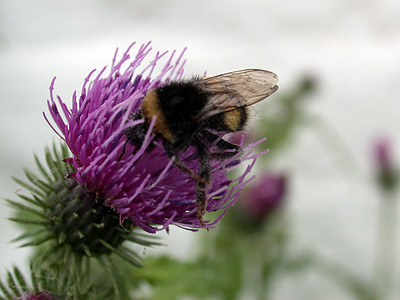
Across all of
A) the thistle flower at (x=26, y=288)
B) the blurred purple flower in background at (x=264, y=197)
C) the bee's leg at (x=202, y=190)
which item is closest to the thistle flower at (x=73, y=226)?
the thistle flower at (x=26, y=288)

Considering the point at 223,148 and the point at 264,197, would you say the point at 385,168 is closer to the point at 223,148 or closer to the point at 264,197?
the point at 264,197

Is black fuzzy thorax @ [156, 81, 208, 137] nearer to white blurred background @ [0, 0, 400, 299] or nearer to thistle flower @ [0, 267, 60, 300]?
thistle flower @ [0, 267, 60, 300]

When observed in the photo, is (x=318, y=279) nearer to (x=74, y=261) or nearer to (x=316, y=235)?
(x=316, y=235)

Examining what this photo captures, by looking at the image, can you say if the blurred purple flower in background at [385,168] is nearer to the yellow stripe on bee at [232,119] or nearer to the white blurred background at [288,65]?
the white blurred background at [288,65]

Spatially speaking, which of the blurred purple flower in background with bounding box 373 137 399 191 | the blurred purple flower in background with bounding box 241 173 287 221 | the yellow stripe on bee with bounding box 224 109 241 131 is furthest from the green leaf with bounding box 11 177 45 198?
the blurred purple flower in background with bounding box 373 137 399 191

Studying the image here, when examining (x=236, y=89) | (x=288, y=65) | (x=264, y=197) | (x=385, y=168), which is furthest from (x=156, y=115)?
(x=288, y=65)

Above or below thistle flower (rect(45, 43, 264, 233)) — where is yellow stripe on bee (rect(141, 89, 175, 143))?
above

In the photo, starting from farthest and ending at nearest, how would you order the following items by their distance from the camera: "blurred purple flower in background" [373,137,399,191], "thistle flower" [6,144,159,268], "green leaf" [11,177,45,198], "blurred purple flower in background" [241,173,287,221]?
1. "blurred purple flower in background" [373,137,399,191]
2. "blurred purple flower in background" [241,173,287,221]
3. "green leaf" [11,177,45,198]
4. "thistle flower" [6,144,159,268]
